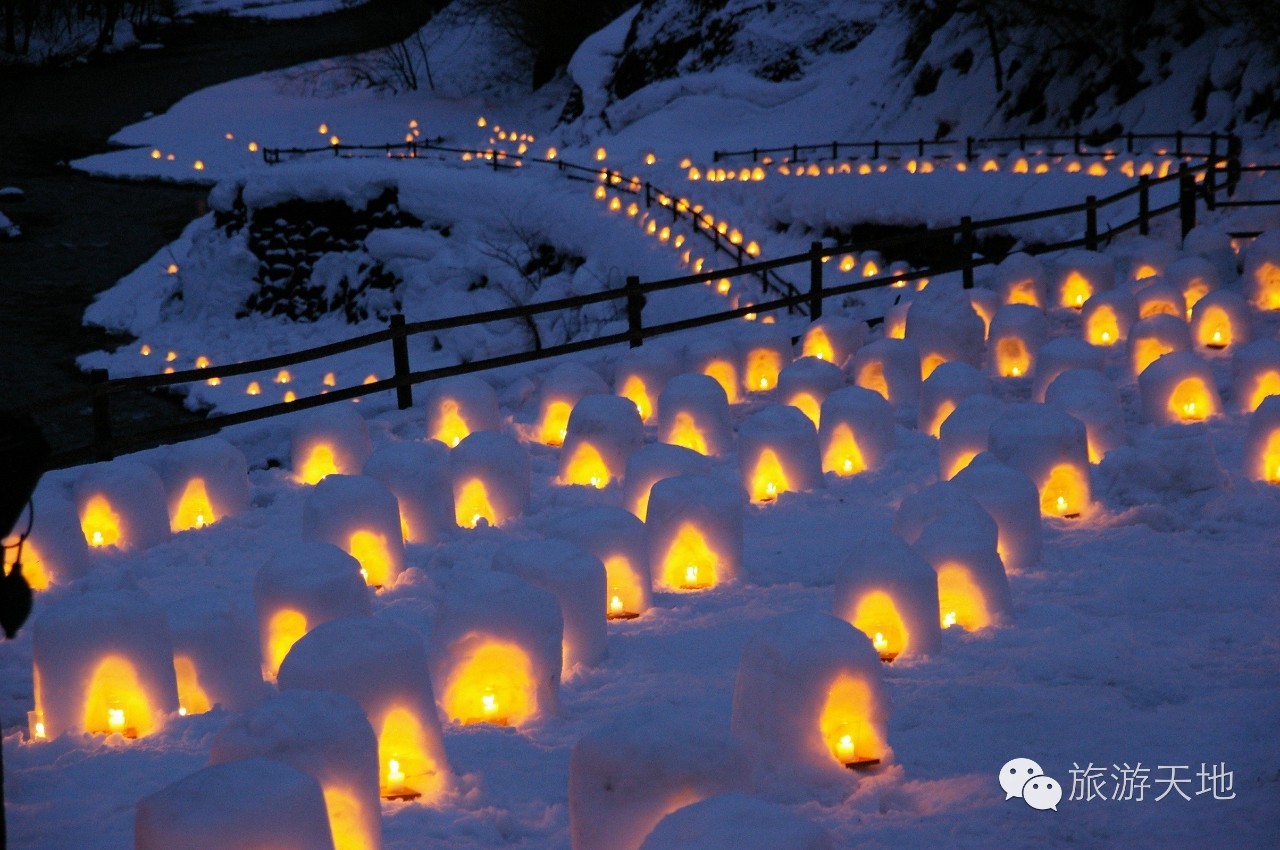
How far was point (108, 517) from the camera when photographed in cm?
909

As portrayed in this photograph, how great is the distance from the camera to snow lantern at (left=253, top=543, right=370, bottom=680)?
689 cm

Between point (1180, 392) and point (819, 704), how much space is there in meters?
6.37

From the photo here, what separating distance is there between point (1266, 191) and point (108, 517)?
607 inches


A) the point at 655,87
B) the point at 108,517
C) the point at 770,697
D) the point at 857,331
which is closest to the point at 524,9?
the point at 655,87

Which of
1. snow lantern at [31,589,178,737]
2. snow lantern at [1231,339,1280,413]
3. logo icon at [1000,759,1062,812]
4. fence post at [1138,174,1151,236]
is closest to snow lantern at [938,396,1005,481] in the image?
snow lantern at [1231,339,1280,413]

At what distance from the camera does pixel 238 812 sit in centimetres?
414

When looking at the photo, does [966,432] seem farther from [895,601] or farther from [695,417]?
[895,601]

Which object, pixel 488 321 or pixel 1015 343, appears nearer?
pixel 1015 343

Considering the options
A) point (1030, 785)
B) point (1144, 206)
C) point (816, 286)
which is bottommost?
point (1030, 785)

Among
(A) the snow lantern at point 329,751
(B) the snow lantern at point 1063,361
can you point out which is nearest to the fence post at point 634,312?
(B) the snow lantern at point 1063,361

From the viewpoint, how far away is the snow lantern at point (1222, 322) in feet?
42.2

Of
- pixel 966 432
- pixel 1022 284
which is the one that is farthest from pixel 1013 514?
pixel 1022 284

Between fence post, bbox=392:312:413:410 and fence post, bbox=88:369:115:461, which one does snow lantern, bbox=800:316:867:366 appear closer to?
fence post, bbox=392:312:413:410

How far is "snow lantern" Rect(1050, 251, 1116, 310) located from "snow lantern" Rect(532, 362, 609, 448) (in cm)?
594
